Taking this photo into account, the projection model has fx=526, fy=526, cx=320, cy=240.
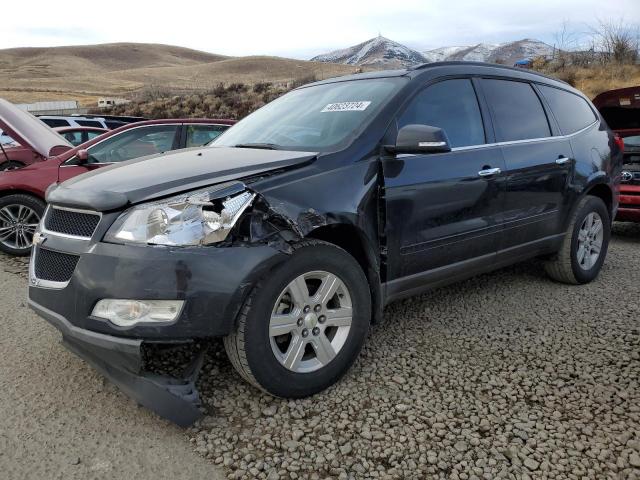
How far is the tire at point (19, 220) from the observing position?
5.86 metres

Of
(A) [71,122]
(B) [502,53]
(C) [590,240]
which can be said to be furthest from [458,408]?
A: (B) [502,53]

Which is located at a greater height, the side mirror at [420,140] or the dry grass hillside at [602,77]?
the dry grass hillside at [602,77]

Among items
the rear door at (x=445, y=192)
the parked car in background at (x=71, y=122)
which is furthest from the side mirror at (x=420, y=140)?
the parked car in background at (x=71, y=122)

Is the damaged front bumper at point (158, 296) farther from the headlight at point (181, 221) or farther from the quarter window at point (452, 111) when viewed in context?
the quarter window at point (452, 111)

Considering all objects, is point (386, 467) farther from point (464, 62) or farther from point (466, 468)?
point (464, 62)

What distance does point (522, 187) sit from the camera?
3912 millimetres

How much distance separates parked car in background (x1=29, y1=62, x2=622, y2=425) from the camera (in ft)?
7.86

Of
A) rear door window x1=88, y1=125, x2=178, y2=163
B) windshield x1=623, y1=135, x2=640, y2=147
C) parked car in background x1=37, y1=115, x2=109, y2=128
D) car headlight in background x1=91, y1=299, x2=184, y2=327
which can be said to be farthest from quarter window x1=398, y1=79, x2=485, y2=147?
parked car in background x1=37, y1=115, x2=109, y2=128

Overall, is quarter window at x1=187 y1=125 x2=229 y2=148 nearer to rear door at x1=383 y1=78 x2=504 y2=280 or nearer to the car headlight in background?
rear door at x1=383 y1=78 x2=504 y2=280

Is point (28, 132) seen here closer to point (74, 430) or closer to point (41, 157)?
point (41, 157)

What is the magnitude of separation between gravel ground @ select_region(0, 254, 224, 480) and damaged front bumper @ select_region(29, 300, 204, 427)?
14 centimetres

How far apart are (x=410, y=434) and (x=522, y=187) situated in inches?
87.4

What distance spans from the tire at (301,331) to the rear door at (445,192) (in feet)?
1.36

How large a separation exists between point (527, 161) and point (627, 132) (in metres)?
4.06
